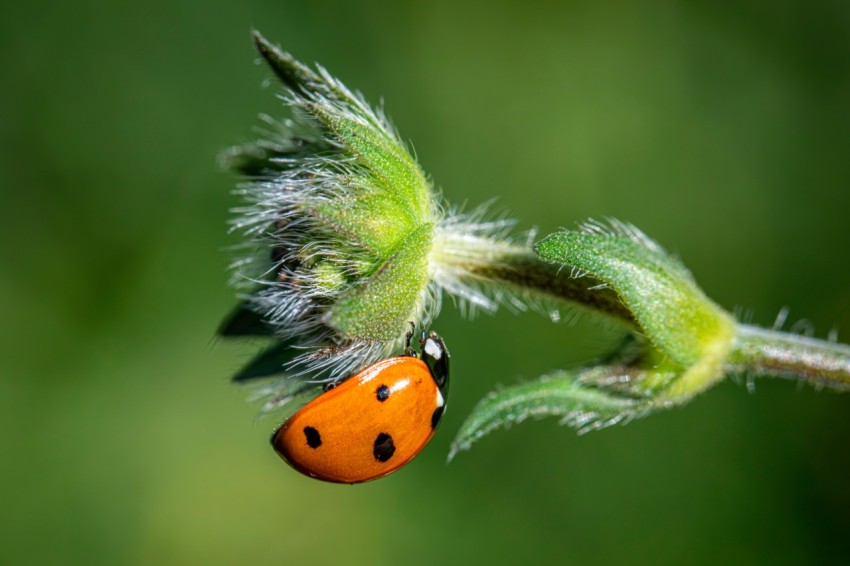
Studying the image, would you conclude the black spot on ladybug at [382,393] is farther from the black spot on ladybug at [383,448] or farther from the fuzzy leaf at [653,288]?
the fuzzy leaf at [653,288]

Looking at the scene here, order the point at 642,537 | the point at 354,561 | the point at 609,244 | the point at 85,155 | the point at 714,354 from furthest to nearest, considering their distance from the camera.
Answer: the point at 85,155 < the point at 354,561 < the point at 642,537 < the point at 714,354 < the point at 609,244

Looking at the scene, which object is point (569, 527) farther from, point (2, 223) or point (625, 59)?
point (2, 223)

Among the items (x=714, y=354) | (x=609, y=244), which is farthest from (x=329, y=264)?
(x=714, y=354)

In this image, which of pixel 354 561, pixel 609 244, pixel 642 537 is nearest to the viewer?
pixel 609 244

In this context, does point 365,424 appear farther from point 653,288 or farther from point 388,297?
point 653,288

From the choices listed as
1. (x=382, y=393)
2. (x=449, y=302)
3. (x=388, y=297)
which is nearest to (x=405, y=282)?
(x=388, y=297)

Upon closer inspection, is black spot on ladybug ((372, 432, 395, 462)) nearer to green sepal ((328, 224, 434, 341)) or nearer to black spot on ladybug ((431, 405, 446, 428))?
black spot on ladybug ((431, 405, 446, 428))
